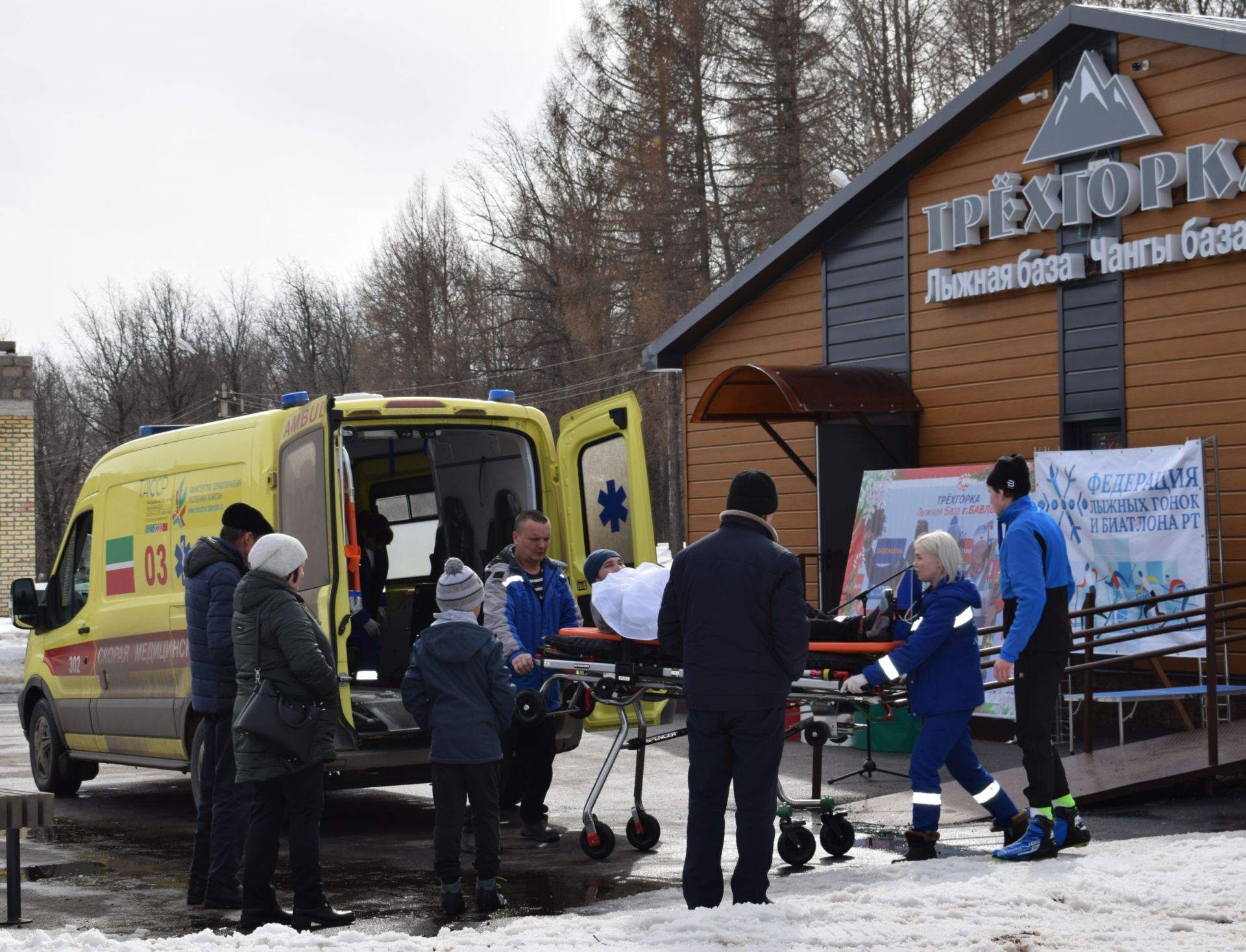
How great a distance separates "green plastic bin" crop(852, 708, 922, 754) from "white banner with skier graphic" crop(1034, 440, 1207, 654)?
1618 millimetres

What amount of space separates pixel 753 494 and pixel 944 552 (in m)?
1.55

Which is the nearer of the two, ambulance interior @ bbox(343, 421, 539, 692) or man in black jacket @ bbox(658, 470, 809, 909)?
man in black jacket @ bbox(658, 470, 809, 909)

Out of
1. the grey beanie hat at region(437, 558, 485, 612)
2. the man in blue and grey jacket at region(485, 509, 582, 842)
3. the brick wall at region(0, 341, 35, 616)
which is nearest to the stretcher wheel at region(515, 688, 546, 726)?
the man in blue and grey jacket at region(485, 509, 582, 842)

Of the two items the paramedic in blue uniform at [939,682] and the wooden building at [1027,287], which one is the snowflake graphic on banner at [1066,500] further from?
the paramedic in blue uniform at [939,682]

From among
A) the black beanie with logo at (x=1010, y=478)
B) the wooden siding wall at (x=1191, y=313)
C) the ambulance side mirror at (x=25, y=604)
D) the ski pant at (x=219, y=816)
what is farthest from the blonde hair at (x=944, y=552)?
the ambulance side mirror at (x=25, y=604)

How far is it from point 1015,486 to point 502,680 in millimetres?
2597

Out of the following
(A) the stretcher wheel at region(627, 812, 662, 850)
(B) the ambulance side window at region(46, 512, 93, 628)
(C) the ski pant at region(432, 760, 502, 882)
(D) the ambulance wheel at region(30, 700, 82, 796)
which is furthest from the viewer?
(D) the ambulance wheel at region(30, 700, 82, 796)

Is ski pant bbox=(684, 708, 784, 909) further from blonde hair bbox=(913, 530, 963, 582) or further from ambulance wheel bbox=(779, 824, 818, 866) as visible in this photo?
blonde hair bbox=(913, 530, 963, 582)

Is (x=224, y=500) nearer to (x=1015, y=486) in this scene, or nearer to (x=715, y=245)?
(x=1015, y=486)

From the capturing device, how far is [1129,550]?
38.1 feet

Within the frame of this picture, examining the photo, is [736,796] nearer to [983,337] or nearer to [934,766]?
[934,766]

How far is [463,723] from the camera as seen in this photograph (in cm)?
668

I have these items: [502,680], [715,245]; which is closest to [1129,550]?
[502,680]

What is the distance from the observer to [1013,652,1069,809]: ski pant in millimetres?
7039
